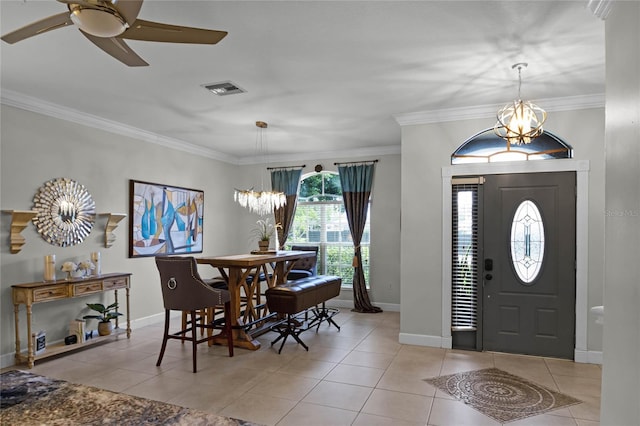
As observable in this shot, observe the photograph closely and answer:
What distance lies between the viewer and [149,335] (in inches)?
202

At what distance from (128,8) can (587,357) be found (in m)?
4.95

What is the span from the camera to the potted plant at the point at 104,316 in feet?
15.3

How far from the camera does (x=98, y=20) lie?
1666 mm

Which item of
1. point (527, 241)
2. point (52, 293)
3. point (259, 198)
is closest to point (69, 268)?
point (52, 293)

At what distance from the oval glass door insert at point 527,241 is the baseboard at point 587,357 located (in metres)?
0.84

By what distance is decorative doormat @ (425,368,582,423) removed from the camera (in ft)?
10.1

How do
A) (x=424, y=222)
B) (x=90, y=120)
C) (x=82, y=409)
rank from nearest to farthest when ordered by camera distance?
(x=82, y=409) → (x=424, y=222) → (x=90, y=120)

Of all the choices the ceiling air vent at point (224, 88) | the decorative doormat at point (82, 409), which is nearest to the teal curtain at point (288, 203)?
the ceiling air vent at point (224, 88)

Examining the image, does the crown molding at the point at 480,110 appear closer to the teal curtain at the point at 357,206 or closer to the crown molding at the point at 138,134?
the crown molding at the point at 138,134

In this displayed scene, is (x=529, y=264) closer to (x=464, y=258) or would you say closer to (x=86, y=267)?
(x=464, y=258)

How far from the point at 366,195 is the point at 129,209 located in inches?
144

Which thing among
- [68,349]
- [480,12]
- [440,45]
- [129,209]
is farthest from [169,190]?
[480,12]

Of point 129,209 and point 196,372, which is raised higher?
point 129,209

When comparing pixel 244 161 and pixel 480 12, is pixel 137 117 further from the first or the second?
pixel 480 12
